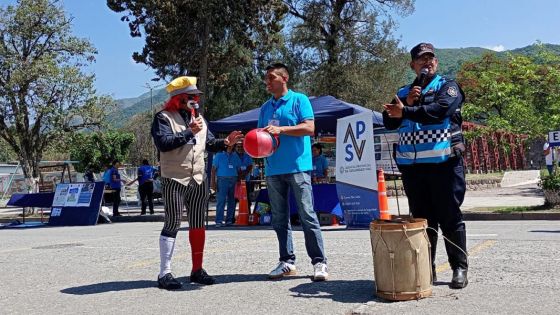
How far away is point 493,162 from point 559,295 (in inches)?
1330

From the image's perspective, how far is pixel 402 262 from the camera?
15.0 feet

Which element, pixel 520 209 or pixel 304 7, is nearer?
pixel 520 209

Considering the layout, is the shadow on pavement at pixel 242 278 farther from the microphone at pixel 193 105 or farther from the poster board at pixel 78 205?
the poster board at pixel 78 205

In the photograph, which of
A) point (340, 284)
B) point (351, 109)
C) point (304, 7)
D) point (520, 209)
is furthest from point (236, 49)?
point (340, 284)

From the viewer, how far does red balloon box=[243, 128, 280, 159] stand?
5301 mm

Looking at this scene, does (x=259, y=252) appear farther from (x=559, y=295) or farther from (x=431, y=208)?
(x=559, y=295)

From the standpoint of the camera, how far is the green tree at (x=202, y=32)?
22.2 meters

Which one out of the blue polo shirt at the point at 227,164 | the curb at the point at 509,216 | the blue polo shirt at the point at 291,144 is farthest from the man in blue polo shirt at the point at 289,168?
the curb at the point at 509,216

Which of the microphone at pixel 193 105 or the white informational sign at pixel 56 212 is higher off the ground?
the microphone at pixel 193 105

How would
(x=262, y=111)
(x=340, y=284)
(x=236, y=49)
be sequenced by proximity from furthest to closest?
(x=236, y=49) → (x=262, y=111) → (x=340, y=284)

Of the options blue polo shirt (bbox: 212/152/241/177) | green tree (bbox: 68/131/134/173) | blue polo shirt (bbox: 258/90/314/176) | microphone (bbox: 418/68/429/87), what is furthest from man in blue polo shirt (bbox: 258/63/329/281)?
green tree (bbox: 68/131/134/173)

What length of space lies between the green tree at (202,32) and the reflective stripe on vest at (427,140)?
57.8 feet

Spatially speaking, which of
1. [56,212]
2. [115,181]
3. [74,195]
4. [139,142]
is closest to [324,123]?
[74,195]

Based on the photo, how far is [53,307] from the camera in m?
5.03
